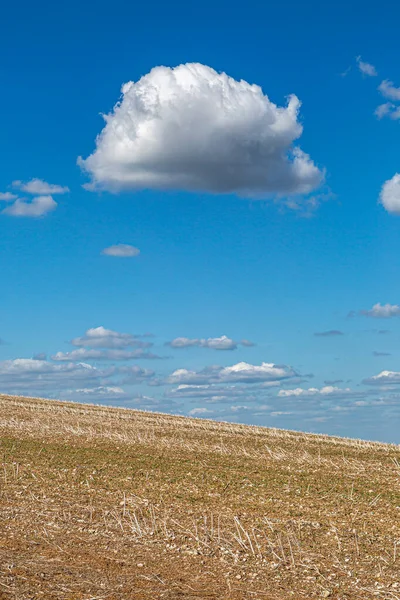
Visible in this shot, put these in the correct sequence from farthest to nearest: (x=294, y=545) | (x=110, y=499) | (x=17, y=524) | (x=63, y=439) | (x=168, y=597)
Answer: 1. (x=63, y=439)
2. (x=110, y=499)
3. (x=17, y=524)
4. (x=294, y=545)
5. (x=168, y=597)

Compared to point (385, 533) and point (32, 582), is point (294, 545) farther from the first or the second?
point (32, 582)

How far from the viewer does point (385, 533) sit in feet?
55.5

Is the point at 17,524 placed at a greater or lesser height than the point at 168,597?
greater

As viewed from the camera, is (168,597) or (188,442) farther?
(188,442)

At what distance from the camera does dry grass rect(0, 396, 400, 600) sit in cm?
1281

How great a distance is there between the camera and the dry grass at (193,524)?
42.0ft

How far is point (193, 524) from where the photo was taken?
16.9 metres

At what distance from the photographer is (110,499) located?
19766 mm

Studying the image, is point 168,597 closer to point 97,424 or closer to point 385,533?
point 385,533

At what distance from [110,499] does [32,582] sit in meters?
7.28

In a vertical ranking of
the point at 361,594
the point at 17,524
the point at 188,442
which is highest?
the point at 188,442

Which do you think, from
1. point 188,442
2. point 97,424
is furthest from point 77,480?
point 97,424

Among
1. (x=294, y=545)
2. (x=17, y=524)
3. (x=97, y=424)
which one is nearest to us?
(x=294, y=545)

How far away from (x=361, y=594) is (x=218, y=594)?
2.70 metres
